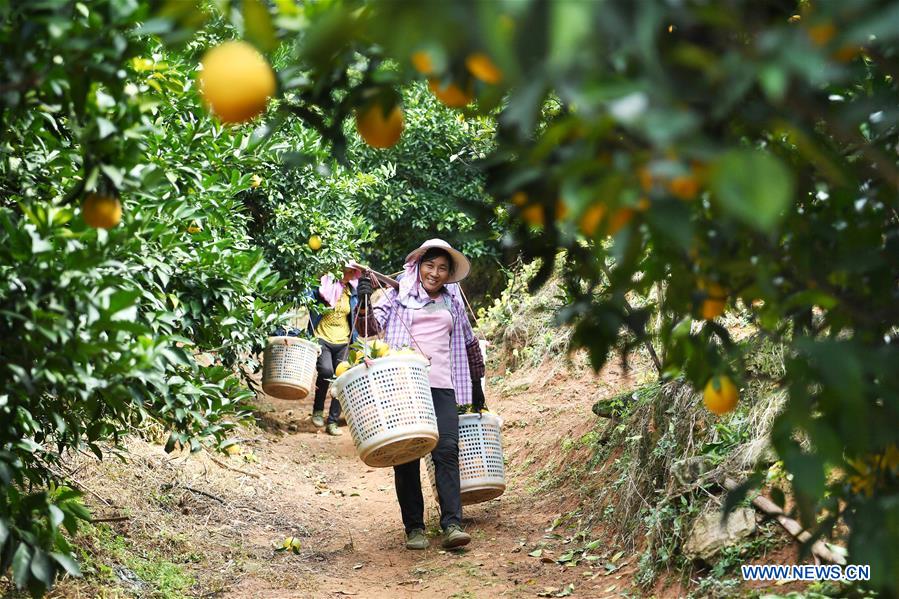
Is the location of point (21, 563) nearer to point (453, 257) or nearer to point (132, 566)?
point (132, 566)

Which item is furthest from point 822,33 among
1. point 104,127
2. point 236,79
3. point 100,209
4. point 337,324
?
point 337,324

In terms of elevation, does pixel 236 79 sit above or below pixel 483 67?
above

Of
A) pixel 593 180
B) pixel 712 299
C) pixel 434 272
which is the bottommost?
pixel 712 299

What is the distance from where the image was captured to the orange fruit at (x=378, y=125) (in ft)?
6.04

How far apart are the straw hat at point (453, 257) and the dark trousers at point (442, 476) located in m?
0.65

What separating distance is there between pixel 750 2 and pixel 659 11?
433 millimetres

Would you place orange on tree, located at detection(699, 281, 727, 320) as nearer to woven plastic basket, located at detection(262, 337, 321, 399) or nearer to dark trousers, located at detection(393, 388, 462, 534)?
dark trousers, located at detection(393, 388, 462, 534)

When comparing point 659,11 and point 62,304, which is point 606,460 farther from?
point 659,11

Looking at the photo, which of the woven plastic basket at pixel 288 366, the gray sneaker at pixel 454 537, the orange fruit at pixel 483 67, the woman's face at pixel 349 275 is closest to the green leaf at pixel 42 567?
the orange fruit at pixel 483 67

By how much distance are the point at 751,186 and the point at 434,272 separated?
4.26 metres

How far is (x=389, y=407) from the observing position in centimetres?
449

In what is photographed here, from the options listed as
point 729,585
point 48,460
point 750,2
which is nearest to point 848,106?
point 750,2

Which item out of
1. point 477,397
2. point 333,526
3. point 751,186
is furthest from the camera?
point 333,526

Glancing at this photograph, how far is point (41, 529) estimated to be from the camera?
2490 mm
